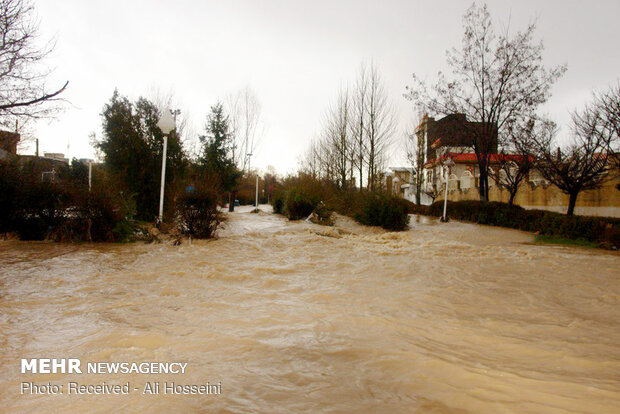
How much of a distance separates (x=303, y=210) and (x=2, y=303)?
45.7 feet

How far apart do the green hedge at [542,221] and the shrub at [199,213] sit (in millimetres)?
11201

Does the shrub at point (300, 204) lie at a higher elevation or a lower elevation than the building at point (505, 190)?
lower

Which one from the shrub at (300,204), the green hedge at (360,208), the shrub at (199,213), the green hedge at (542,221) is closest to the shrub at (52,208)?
the shrub at (199,213)

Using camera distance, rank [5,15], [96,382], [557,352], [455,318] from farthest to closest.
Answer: [5,15] → [455,318] → [557,352] → [96,382]

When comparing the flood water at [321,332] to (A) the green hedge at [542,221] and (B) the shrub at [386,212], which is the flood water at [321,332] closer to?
(A) the green hedge at [542,221]

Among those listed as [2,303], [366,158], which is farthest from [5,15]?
[366,158]

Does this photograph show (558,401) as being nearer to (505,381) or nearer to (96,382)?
(505,381)

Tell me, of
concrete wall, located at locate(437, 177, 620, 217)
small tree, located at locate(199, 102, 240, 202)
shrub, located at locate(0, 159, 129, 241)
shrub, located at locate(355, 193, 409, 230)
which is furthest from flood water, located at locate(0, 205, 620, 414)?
small tree, located at locate(199, 102, 240, 202)

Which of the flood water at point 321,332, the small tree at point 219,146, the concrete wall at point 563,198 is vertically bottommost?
the flood water at point 321,332

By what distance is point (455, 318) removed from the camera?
152 inches

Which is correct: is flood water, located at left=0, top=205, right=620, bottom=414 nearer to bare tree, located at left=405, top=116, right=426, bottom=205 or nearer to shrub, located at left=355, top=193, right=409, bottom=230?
shrub, located at left=355, top=193, right=409, bottom=230

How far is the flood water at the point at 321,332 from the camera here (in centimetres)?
209

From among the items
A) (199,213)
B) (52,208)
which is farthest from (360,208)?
(52,208)

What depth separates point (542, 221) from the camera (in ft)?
45.6
